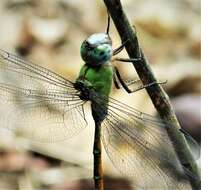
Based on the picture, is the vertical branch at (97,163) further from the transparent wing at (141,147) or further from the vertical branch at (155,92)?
the vertical branch at (155,92)

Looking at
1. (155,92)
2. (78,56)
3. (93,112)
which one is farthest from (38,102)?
(78,56)

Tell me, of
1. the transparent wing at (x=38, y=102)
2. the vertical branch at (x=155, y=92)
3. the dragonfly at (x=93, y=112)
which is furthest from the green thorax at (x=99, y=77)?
the vertical branch at (x=155, y=92)

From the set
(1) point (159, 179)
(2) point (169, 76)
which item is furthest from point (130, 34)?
(2) point (169, 76)

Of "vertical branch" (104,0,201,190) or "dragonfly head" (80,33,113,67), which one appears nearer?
"vertical branch" (104,0,201,190)

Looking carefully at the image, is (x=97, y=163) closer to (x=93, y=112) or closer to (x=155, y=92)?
(x=93, y=112)

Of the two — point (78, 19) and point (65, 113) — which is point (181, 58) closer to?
point (78, 19)

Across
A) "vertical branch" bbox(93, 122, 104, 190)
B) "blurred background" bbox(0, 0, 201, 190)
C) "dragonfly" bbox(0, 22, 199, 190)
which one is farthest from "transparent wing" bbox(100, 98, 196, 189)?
"blurred background" bbox(0, 0, 201, 190)

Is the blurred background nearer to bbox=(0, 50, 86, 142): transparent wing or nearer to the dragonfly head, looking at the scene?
bbox=(0, 50, 86, 142): transparent wing
